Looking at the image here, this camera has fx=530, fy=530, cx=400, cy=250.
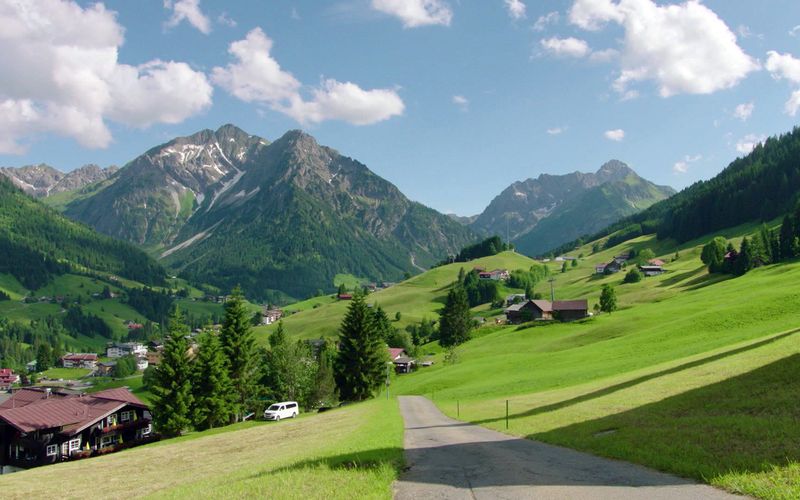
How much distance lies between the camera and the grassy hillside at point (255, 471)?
15.4m

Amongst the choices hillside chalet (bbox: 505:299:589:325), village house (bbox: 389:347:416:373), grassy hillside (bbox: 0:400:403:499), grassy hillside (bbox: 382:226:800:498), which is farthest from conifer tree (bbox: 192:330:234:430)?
hillside chalet (bbox: 505:299:589:325)

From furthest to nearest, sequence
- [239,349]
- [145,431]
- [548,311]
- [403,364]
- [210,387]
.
Result: [548,311] → [403,364] → [145,431] → [239,349] → [210,387]

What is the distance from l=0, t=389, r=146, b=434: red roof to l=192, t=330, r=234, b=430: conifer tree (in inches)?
987

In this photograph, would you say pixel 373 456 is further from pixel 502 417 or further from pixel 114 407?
pixel 114 407

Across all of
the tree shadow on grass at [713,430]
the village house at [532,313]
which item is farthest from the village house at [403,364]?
the tree shadow on grass at [713,430]

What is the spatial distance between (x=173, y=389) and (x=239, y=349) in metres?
10.9

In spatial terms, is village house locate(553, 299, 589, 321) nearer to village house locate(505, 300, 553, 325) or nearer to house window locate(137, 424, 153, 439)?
village house locate(505, 300, 553, 325)

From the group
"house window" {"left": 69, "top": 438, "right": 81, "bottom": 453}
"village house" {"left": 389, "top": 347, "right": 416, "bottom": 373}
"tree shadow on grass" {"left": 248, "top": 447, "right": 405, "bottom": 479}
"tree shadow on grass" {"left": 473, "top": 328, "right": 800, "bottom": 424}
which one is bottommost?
"village house" {"left": 389, "top": 347, "right": 416, "bottom": 373}

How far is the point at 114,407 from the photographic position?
7869cm

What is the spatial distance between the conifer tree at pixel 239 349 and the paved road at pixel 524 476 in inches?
1882

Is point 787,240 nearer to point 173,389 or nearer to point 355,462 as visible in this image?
point 173,389

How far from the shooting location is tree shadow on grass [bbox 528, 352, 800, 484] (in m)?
15.1

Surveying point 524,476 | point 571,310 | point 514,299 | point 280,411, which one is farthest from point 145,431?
point 514,299

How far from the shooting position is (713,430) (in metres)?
19.3
